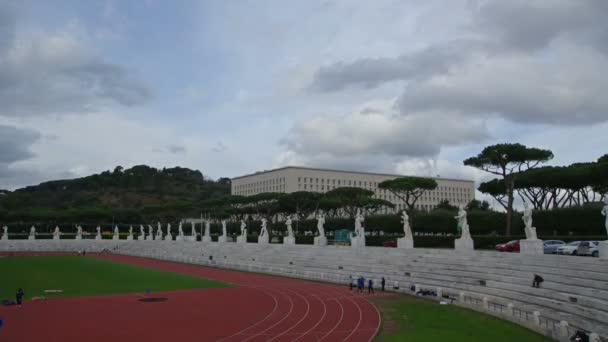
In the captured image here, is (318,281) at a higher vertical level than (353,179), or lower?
lower

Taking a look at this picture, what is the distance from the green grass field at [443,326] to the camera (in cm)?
1723

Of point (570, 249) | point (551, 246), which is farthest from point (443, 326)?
point (551, 246)

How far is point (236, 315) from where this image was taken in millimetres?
22688

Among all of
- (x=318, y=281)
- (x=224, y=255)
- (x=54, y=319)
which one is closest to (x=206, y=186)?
(x=224, y=255)

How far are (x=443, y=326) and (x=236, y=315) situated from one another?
9616 mm

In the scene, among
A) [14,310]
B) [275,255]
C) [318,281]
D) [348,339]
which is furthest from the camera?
[275,255]

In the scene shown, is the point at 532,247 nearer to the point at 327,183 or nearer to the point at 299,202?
the point at 299,202

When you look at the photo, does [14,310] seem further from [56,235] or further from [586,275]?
[56,235]

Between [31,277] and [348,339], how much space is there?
33.1 m

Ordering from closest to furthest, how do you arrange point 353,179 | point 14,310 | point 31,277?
point 14,310, point 31,277, point 353,179

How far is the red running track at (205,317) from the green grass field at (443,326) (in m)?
0.88

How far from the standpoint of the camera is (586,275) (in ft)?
69.8

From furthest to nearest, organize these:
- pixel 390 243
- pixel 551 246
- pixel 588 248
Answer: pixel 390 243
pixel 551 246
pixel 588 248

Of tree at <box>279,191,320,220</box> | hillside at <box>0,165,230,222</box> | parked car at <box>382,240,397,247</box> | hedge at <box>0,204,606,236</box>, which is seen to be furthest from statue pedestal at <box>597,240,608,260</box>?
hillside at <box>0,165,230,222</box>
